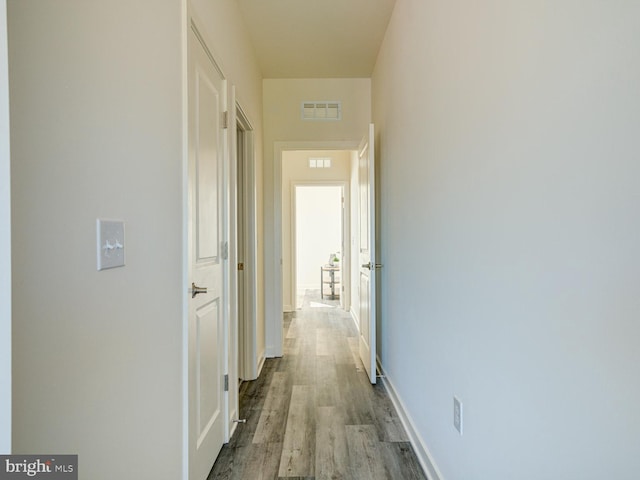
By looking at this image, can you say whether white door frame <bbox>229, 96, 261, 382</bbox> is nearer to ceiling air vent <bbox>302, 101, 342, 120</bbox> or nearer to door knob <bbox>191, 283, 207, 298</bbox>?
ceiling air vent <bbox>302, 101, 342, 120</bbox>

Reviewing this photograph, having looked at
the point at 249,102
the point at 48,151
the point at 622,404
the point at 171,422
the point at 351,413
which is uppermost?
the point at 249,102

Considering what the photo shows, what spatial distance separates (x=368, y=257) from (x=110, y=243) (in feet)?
7.27

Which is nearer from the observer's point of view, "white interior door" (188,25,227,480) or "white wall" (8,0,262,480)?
"white wall" (8,0,262,480)

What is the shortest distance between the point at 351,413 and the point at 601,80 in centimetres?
225

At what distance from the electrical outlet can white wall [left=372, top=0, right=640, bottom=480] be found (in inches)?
1.4

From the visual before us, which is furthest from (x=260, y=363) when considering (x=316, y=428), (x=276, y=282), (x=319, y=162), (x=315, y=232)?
(x=315, y=232)

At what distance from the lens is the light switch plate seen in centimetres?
80

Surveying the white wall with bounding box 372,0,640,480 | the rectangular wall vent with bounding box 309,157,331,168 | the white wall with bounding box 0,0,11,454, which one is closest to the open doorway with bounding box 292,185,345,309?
the rectangular wall vent with bounding box 309,157,331,168

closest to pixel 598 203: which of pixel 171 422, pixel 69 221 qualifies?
pixel 69 221

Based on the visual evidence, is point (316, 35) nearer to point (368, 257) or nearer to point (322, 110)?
point (322, 110)

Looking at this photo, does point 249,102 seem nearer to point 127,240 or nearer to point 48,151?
point 127,240

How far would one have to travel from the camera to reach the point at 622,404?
23.9 inches

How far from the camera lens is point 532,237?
0.84m

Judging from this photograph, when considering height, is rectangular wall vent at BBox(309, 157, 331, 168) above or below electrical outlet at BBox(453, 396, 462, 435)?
above
